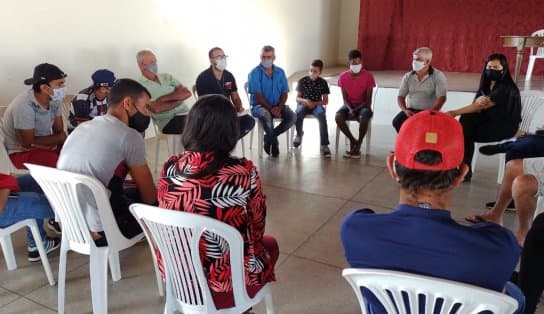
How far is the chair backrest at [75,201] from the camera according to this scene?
5.77 ft

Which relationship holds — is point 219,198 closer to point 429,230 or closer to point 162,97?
point 429,230

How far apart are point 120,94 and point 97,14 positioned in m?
2.78

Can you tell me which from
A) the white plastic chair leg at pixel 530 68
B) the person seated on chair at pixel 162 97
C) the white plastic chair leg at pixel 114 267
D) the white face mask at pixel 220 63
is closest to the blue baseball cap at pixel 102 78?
the person seated on chair at pixel 162 97

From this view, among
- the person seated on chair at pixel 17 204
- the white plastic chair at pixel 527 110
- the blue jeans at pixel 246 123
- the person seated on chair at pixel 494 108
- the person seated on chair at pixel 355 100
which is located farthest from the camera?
the person seated on chair at pixel 355 100

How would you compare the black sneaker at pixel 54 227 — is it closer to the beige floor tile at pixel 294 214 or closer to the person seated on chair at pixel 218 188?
the beige floor tile at pixel 294 214

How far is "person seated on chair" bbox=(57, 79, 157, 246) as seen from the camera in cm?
189

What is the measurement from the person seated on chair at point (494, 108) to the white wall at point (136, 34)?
3.35 metres

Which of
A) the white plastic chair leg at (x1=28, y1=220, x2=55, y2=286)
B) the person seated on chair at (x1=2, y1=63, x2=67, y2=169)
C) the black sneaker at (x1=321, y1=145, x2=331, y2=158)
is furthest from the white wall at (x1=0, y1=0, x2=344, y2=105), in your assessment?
the black sneaker at (x1=321, y1=145, x2=331, y2=158)

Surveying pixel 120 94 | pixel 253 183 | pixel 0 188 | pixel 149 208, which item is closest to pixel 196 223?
pixel 149 208

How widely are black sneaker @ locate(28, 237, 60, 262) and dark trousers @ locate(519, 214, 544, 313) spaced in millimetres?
2447

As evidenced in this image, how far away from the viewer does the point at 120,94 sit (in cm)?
204

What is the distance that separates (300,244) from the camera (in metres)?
2.69

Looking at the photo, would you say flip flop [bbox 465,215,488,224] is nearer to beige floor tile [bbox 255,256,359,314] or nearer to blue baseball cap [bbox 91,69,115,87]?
beige floor tile [bbox 255,256,359,314]

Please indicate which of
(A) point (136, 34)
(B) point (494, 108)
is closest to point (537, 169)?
(B) point (494, 108)
